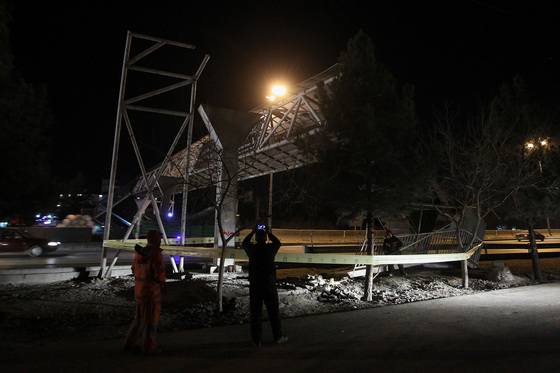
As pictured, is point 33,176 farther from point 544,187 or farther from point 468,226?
point 468,226

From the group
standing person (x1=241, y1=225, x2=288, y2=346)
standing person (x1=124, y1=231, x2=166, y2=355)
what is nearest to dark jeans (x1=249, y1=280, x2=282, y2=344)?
standing person (x1=241, y1=225, x2=288, y2=346)

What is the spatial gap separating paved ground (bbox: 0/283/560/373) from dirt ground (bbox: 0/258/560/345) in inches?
26.5

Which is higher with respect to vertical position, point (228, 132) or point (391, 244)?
point (228, 132)

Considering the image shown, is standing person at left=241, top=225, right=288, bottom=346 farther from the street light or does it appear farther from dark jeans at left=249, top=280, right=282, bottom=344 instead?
the street light

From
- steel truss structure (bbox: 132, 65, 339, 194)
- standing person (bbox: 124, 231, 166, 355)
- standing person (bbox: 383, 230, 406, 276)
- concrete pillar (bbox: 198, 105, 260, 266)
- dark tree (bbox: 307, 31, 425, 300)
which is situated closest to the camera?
standing person (bbox: 124, 231, 166, 355)

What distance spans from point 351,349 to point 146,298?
2.92 meters

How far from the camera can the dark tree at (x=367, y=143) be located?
8.85 m

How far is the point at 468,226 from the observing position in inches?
618

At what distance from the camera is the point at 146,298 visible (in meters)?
5.00

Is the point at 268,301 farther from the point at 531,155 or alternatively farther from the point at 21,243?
the point at 21,243

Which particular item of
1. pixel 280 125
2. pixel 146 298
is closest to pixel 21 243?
pixel 280 125

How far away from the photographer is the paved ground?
4.57m

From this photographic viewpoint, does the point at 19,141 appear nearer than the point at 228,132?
Yes

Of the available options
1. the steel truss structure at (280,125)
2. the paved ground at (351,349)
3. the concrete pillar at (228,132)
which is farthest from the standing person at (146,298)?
the concrete pillar at (228,132)
